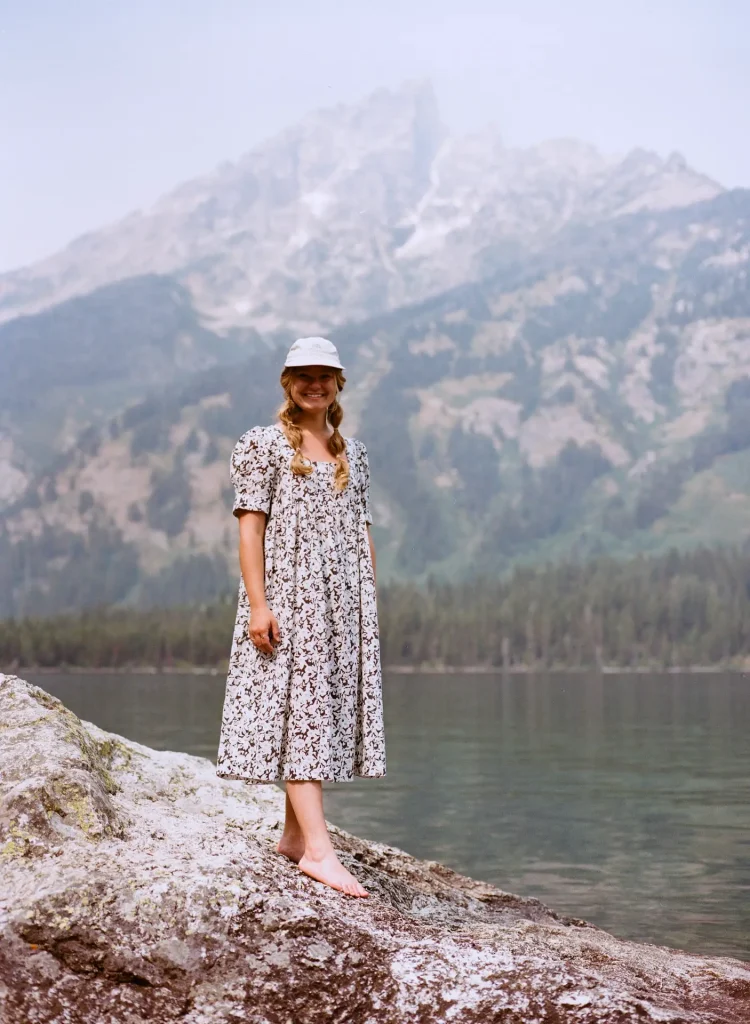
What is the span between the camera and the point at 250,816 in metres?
9.17

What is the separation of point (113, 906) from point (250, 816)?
3.44m

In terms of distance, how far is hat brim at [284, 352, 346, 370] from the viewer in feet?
24.1

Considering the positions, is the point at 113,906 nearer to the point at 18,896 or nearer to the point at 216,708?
the point at 18,896

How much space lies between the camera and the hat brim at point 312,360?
733cm

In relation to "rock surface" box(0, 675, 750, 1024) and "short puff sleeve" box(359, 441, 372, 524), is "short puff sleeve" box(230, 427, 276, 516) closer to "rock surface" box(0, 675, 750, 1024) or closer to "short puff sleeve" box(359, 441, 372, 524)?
"short puff sleeve" box(359, 441, 372, 524)

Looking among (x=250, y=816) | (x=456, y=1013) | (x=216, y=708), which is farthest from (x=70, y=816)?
(x=216, y=708)

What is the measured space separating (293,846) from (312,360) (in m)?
2.54

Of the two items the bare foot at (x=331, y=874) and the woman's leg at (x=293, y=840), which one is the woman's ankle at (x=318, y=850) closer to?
the bare foot at (x=331, y=874)

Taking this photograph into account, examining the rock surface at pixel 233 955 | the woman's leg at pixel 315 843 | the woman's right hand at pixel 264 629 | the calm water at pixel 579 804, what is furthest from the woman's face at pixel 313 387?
the calm water at pixel 579 804

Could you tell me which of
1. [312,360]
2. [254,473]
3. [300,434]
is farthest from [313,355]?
[254,473]

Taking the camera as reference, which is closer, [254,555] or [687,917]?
[254,555]

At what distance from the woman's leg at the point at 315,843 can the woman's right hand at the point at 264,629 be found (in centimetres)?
69

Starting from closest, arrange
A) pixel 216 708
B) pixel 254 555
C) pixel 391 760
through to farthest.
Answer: pixel 254 555 → pixel 391 760 → pixel 216 708

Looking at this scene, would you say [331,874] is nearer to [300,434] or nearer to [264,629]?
[264,629]
